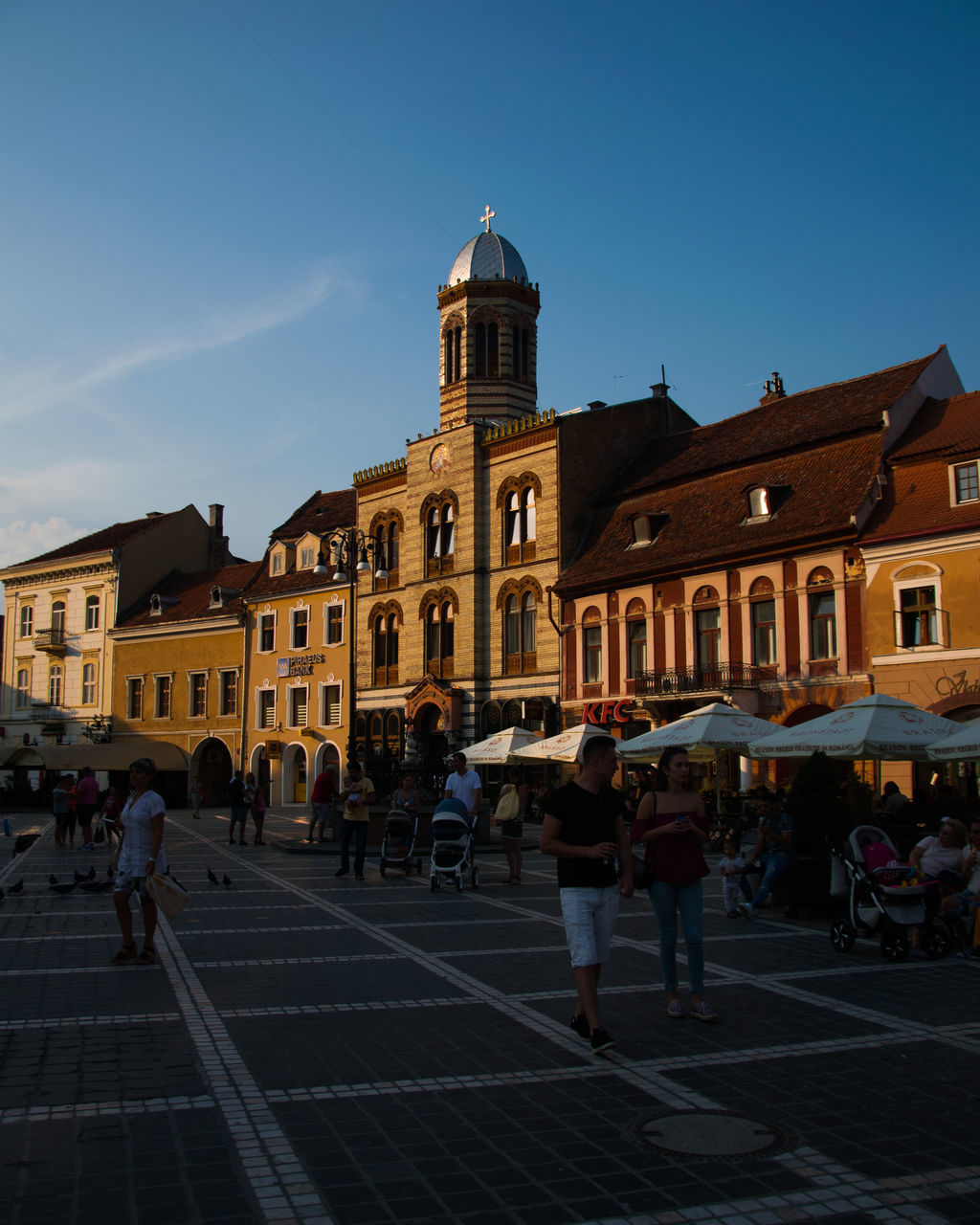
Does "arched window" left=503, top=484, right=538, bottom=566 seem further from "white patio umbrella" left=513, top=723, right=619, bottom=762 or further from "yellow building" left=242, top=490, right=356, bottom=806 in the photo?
"white patio umbrella" left=513, top=723, right=619, bottom=762

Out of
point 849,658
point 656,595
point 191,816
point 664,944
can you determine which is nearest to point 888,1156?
point 664,944

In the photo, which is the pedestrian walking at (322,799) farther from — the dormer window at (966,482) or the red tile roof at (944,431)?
the red tile roof at (944,431)

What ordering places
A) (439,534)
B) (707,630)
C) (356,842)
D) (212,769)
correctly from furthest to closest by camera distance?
(212,769) → (439,534) → (707,630) → (356,842)

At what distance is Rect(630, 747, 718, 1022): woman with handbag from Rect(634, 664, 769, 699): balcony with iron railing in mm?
23550

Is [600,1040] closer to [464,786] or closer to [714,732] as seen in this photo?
[464,786]

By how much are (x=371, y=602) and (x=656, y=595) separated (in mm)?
16188

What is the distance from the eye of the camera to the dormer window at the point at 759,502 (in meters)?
32.5

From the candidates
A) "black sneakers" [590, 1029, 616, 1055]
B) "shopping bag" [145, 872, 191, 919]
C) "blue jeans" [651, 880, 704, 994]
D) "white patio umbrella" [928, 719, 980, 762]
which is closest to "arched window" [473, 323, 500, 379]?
"white patio umbrella" [928, 719, 980, 762]

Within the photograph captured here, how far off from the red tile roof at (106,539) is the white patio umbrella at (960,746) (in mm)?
49384

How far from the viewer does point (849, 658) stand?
2936 cm

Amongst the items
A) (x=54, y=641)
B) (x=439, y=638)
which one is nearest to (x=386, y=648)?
(x=439, y=638)

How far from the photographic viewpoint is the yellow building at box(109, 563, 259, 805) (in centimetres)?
5362

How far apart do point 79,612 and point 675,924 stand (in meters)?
57.2

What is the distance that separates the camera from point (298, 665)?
50094 mm
